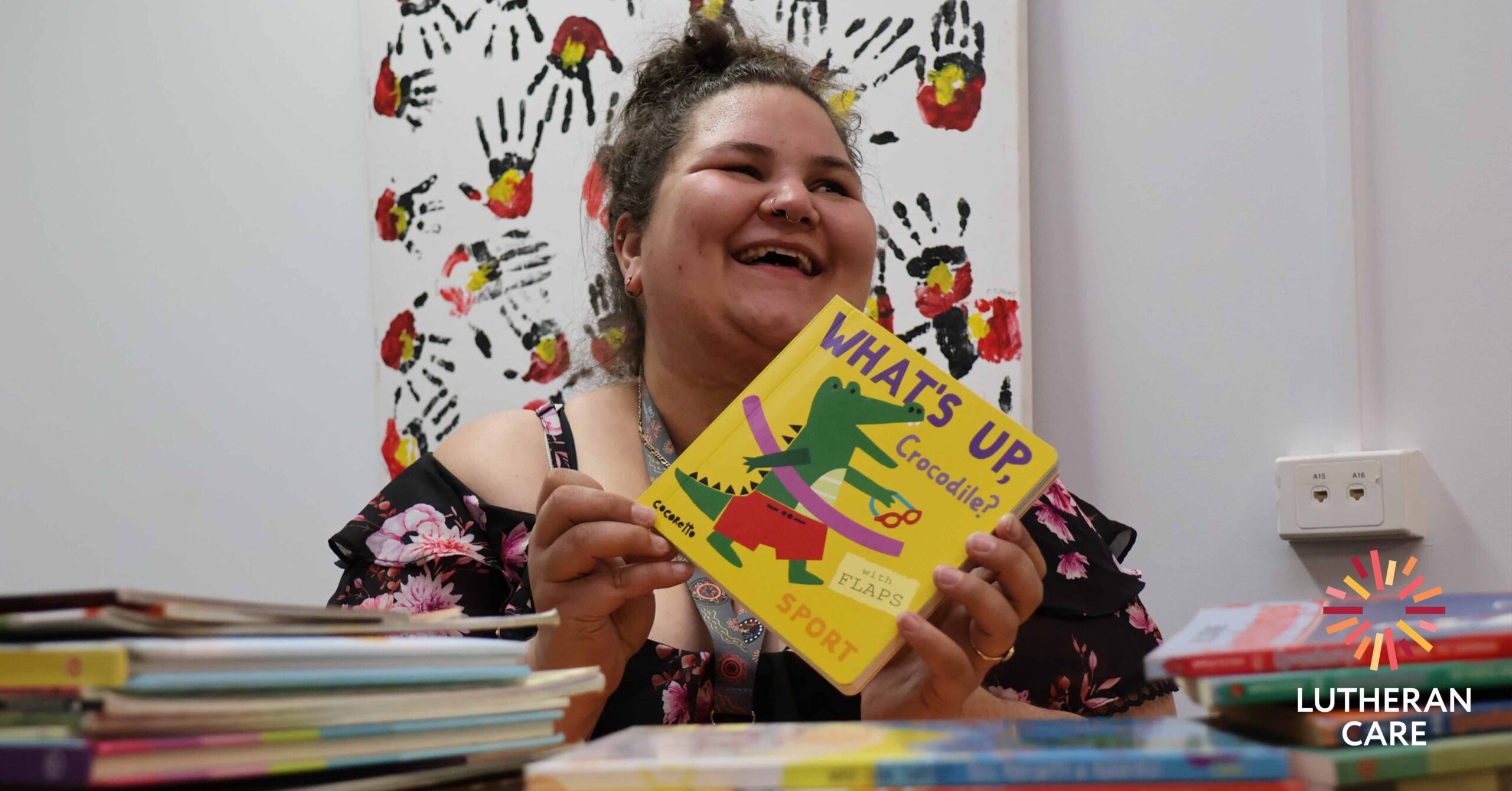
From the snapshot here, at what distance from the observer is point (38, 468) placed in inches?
87.9

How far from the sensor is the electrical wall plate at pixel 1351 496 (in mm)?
1398

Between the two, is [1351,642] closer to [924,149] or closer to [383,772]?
[383,772]

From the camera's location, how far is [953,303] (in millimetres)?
1678

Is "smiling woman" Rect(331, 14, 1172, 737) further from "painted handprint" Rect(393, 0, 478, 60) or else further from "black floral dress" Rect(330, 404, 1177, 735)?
"painted handprint" Rect(393, 0, 478, 60)

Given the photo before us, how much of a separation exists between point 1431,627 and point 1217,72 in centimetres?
126

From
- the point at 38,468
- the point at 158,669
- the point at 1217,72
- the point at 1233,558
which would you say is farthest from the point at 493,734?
the point at 38,468

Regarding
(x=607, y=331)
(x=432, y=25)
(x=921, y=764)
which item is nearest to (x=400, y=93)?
(x=432, y=25)

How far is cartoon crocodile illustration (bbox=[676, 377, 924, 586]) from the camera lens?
0.81 meters

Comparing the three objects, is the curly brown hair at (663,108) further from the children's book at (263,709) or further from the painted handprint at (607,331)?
the children's book at (263,709)

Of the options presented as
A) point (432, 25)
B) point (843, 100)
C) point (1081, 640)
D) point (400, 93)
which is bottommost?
point (1081, 640)

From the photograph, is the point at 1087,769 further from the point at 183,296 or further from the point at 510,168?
the point at 183,296

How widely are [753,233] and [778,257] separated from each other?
0.04 metres

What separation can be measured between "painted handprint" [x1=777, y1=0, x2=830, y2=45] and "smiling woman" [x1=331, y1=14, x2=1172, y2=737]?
1.07 feet

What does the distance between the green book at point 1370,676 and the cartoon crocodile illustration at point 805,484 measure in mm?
372
